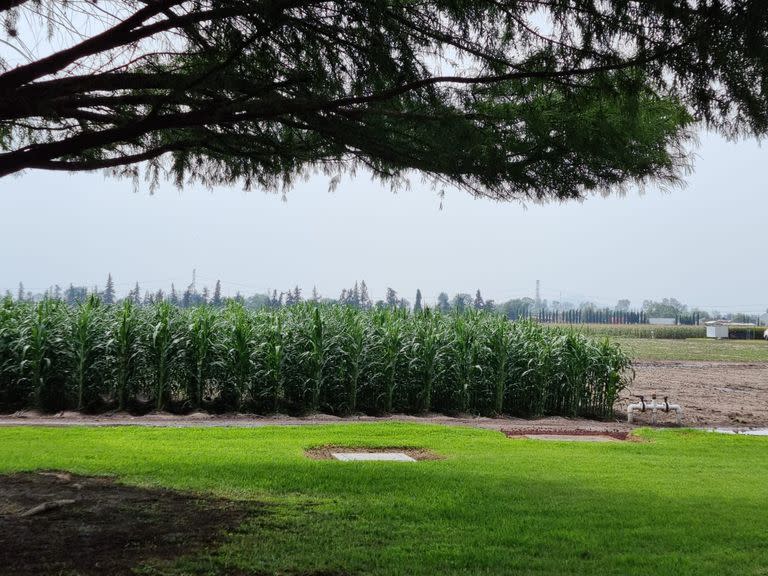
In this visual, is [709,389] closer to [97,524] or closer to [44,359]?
[44,359]

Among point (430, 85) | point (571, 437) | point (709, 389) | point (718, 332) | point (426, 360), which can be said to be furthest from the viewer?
point (718, 332)

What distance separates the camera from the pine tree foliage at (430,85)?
10.7 ft

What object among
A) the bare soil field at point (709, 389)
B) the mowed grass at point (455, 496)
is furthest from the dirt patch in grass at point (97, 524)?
the bare soil field at point (709, 389)

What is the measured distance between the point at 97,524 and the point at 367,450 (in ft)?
11.8

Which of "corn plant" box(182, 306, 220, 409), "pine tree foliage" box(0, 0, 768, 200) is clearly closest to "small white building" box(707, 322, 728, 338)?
"corn plant" box(182, 306, 220, 409)

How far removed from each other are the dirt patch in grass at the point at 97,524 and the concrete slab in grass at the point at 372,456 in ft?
6.95

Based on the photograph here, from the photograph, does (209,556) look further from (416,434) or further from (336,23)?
(416,434)

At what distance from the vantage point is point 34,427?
8.77 meters

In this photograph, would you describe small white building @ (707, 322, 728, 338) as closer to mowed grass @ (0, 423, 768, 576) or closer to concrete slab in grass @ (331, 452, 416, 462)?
mowed grass @ (0, 423, 768, 576)

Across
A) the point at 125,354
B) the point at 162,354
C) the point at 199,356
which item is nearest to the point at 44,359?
the point at 125,354

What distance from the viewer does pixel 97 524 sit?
4.51 metres

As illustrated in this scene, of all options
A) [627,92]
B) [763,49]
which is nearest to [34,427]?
[627,92]

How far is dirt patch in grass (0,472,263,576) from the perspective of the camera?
3.83 metres

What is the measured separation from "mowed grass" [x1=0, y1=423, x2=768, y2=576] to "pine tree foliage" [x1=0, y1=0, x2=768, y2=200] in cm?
211
